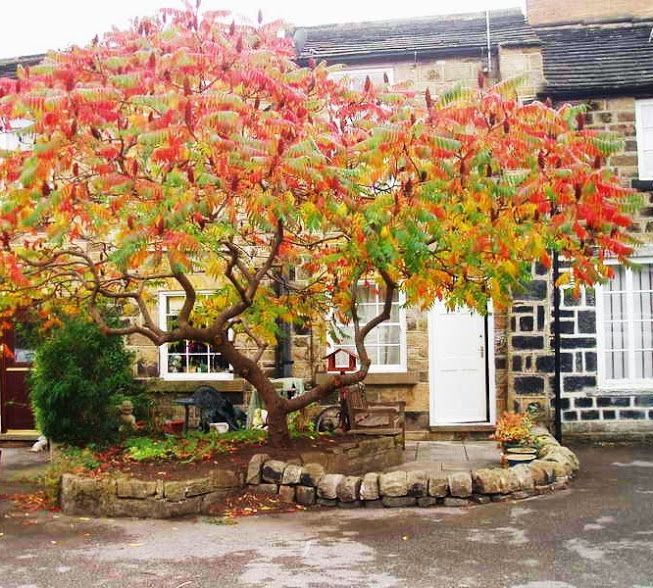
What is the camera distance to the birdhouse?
12875 millimetres

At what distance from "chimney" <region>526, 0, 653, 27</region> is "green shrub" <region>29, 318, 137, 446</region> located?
1091cm

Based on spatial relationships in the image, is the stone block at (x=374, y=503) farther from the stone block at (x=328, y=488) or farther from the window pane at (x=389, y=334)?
the window pane at (x=389, y=334)

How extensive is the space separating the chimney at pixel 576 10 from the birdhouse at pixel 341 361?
8.43 metres

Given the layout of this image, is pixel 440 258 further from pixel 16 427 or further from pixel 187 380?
pixel 16 427

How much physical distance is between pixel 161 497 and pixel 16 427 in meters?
7.50

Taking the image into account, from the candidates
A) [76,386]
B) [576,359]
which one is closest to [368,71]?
[576,359]

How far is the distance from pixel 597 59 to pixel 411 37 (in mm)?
3291

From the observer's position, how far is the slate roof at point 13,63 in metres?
15.8

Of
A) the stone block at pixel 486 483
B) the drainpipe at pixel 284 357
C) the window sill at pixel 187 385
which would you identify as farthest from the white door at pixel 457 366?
the stone block at pixel 486 483

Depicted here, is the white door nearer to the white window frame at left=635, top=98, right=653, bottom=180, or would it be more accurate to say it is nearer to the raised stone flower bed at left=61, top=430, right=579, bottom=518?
the white window frame at left=635, top=98, right=653, bottom=180

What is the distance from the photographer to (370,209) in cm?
820

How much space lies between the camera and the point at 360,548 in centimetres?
787

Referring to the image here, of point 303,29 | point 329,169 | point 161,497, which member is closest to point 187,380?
point 161,497

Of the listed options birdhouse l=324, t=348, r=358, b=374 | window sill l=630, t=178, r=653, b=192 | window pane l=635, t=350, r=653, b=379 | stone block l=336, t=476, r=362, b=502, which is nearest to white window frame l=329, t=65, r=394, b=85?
window sill l=630, t=178, r=653, b=192
